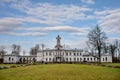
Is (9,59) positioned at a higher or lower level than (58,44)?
lower

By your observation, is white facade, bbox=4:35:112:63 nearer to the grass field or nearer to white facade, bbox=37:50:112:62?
white facade, bbox=37:50:112:62

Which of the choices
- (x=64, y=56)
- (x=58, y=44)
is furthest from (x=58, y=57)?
(x=58, y=44)

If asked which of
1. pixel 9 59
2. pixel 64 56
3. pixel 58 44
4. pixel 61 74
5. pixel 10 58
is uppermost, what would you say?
pixel 58 44

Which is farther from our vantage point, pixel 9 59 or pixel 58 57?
pixel 58 57

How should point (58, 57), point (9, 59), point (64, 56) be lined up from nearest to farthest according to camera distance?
point (9, 59), point (58, 57), point (64, 56)

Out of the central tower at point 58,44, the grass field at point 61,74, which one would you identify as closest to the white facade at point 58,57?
the central tower at point 58,44

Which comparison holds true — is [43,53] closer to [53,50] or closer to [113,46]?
[53,50]

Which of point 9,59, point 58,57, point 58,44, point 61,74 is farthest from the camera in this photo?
point 58,57

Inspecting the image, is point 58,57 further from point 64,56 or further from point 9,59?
point 9,59

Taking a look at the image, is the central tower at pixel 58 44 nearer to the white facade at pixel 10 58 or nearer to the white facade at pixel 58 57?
the white facade at pixel 58 57

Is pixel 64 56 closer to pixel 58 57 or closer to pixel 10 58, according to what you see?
pixel 58 57

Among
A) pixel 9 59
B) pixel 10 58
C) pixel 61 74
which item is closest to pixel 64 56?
pixel 10 58

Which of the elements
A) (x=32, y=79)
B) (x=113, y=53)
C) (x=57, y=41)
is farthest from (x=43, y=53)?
(x=32, y=79)

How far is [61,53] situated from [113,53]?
25.8m
